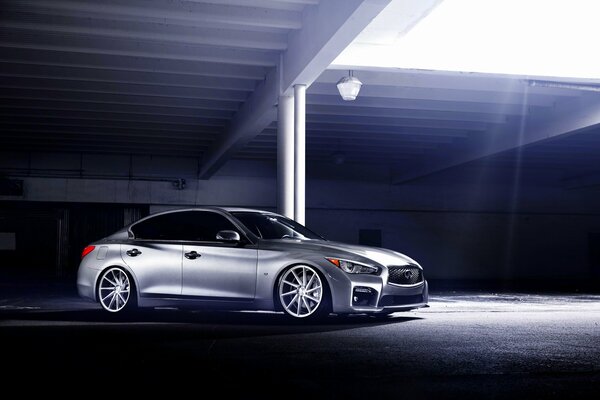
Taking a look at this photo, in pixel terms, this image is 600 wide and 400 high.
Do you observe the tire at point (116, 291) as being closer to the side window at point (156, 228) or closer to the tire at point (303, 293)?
the side window at point (156, 228)

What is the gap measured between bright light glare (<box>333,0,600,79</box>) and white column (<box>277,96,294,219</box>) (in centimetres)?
121

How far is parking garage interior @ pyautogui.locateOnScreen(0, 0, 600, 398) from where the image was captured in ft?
19.4

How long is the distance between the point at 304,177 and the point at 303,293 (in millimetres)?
4520

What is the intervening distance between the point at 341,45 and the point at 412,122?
8.67m

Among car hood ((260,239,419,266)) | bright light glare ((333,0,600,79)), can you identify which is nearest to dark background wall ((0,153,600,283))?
bright light glare ((333,0,600,79))

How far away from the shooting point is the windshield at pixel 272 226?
945 cm

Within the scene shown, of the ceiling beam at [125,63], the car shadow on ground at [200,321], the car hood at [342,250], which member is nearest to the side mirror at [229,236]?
the car hood at [342,250]

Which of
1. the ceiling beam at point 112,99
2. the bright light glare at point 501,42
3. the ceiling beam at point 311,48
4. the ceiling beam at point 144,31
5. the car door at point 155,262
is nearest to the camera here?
the ceiling beam at point 311,48

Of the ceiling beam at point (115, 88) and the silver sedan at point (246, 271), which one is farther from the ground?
the ceiling beam at point (115, 88)

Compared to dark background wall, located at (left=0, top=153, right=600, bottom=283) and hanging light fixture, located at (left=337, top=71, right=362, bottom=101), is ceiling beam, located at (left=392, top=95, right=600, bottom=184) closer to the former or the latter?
dark background wall, located at (left=0, top=153, right=600, bottom=283)

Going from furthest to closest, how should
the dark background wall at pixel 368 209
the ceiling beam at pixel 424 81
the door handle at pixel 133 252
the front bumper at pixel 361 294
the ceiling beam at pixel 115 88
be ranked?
the dark background wall at pixel 368 209 → the ceiling beam at pixel 115 88 → the ceiling beam at pixel 424 81 → the door handle at pixel 133 252 → the front bumper at pixel 361 294

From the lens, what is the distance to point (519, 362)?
5.53 metres

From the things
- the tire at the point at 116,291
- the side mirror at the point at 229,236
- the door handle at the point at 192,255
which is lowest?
the tire at the point at 116,291

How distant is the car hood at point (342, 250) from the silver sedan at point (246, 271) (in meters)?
0.01
